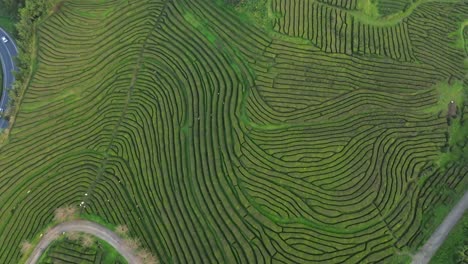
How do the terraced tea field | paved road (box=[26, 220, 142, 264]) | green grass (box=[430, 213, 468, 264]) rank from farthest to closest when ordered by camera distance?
1. the terraced tea field
2. paved road (box=[26, 220, 142, 264])
3. green grass (box=[430, 213, 468, 264])

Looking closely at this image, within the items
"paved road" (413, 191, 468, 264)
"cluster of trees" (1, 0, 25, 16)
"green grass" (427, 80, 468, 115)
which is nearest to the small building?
"green grass" (427, 80, 468, 115)

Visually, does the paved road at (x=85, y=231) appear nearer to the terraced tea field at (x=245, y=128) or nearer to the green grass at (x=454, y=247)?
the terraced tea field at (x=245, y=128)

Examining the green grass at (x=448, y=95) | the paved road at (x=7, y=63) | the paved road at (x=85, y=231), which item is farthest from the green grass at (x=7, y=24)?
the green grass at (x=448, y=95)

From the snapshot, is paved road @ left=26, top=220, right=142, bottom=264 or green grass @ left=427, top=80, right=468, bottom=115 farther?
green grass @ left=427, top=80, right=468, bottom=115

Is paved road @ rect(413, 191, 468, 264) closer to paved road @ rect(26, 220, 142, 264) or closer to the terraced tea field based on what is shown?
the terraced tea field

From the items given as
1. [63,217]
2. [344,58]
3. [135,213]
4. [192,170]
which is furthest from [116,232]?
[344,58]

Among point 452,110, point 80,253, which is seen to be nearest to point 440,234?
point 452,110

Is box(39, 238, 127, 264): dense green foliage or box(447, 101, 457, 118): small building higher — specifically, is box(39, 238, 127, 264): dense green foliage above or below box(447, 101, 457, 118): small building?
below
